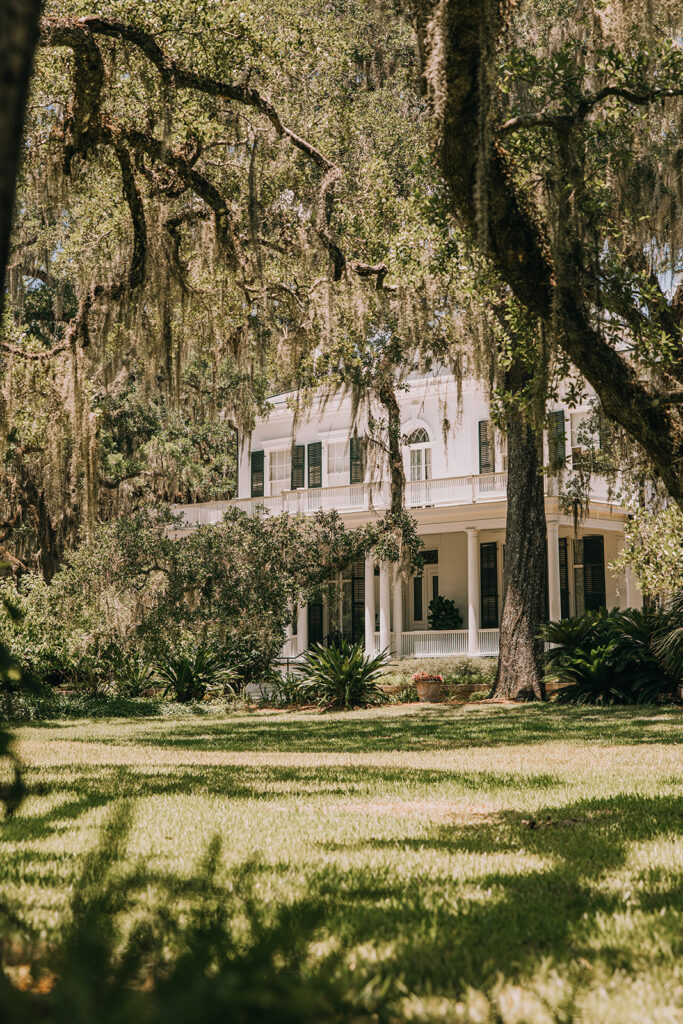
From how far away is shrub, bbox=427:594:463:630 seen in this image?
2392 centimetres

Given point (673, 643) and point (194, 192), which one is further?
point (673, 643)

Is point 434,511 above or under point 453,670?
above

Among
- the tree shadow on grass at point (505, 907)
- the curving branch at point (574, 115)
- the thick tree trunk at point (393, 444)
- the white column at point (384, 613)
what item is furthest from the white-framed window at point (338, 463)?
the tree shadow on grass at point (505, 907)

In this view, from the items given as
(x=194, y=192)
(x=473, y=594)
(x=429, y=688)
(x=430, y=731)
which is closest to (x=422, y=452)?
(x=473, y=594)

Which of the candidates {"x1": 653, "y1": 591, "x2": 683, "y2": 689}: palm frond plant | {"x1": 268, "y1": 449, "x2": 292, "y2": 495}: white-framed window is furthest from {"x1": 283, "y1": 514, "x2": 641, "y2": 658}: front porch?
{"x1": 653, "y1": 591, "x2": 683, "y2": 689}: palm frond plant

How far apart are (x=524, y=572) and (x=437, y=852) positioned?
458 inches

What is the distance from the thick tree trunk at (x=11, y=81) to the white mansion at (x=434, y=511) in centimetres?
1874

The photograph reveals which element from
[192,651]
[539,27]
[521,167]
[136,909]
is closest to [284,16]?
[539,27]

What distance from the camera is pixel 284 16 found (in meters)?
14.0

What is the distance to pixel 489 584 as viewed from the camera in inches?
945

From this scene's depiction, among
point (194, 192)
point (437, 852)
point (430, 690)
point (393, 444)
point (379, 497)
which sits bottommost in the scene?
point (430, 690)

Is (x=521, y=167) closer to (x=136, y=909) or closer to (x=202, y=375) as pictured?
(x=136, y=909)

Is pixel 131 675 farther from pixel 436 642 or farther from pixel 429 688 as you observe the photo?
pixel 436 642

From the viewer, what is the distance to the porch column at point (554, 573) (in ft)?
68.5
